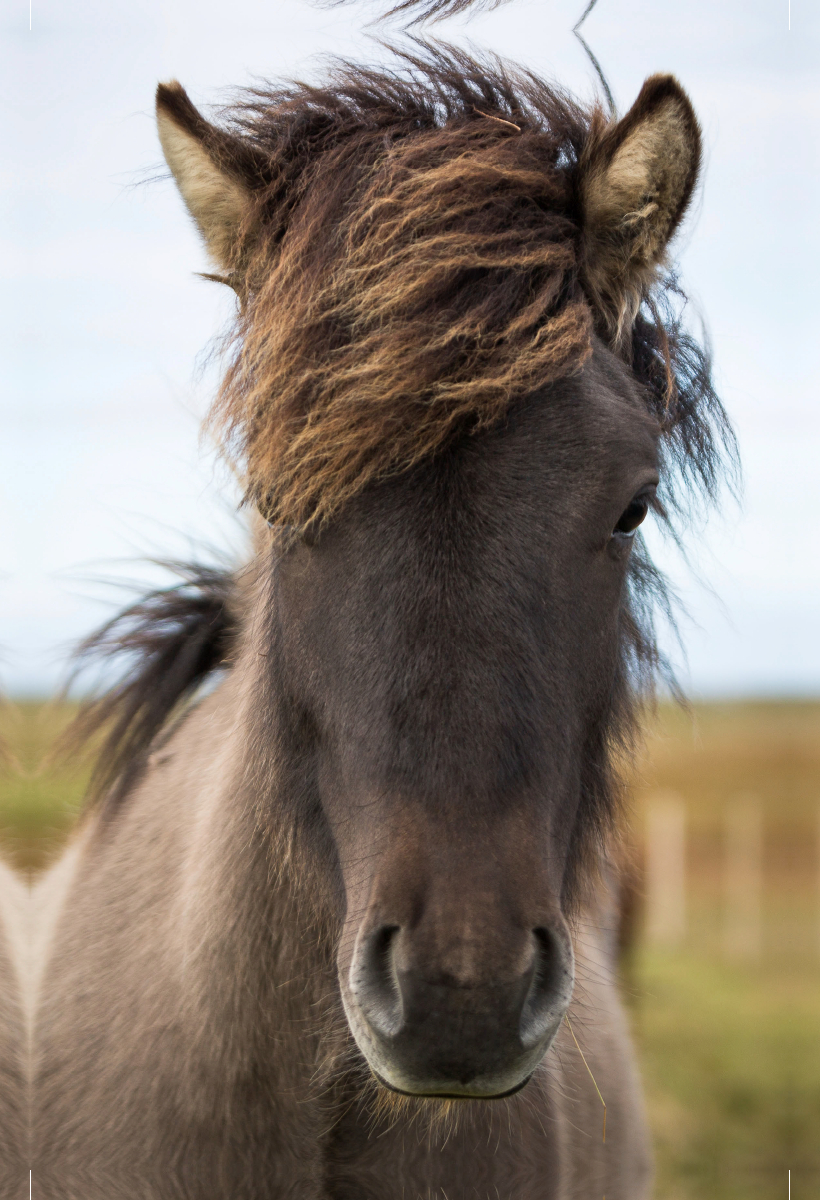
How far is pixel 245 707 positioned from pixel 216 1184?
47.2 inches

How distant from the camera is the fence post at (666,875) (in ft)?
55.3

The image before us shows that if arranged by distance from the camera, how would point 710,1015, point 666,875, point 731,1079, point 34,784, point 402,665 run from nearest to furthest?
point 402,665
point 34,784
point 731,1079
point 710,1015
point 666,875

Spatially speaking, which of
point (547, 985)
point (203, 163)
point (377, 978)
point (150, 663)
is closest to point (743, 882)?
point (150, 663)

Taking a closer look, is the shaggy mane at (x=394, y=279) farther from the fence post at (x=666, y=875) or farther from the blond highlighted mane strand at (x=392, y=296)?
the fence post at (x=666, y=875)

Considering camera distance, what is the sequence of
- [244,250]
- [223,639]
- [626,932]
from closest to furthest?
[244,250] < [223,639] < [626,932]

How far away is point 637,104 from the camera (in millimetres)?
2414

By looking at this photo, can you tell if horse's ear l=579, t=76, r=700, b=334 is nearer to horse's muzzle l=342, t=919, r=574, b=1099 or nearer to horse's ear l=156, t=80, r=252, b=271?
horse's ear l=156, t=80, r=252, b=271

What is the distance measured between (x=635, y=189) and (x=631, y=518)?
856mm

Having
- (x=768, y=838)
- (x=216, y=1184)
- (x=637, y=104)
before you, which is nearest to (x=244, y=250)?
(x=637, y=104)

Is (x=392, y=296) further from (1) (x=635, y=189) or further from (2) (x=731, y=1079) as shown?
(2) (x=731, y=1079)

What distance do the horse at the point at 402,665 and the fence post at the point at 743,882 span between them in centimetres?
1349

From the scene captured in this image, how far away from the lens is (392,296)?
7.35 ft

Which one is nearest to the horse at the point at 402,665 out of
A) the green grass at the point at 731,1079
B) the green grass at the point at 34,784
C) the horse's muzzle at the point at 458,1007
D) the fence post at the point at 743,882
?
the horse's muzzle at the point at 458,1007

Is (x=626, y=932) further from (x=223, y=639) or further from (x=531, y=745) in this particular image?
(x=531, y=745)
